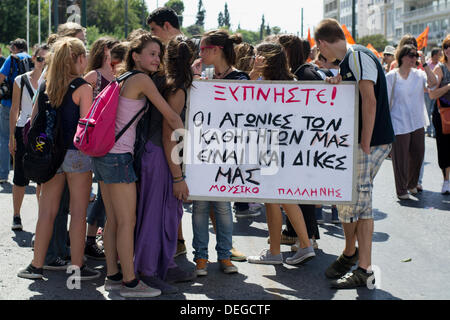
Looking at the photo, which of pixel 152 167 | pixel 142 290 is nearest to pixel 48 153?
pixel 152 167

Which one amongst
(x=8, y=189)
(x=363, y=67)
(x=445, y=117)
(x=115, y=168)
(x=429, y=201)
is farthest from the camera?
(x=8, y=189)

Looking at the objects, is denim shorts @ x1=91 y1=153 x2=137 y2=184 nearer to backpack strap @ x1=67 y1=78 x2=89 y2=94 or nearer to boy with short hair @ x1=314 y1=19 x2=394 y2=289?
backpack strap @ x1=67 y1=78 x2=89 y2=94

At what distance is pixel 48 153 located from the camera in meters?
5.32

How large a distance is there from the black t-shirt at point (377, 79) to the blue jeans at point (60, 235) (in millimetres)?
2602

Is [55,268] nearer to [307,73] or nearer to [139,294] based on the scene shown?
[139,294]

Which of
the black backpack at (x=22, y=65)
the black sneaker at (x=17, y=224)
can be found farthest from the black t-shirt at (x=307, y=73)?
the black backpack at (x=22, y=65)

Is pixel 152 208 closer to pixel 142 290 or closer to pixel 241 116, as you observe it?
pixel 142 290

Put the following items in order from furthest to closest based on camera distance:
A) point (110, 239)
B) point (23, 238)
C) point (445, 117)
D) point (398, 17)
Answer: point (398, 17)
point (445, 117)
point (23, 238)
point (110, 239)

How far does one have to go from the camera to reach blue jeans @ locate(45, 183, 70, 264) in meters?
5.90

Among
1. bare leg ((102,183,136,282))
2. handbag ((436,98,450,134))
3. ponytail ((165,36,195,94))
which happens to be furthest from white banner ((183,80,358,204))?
handbag ((436,98,450,134))

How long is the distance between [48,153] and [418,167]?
6209 mm

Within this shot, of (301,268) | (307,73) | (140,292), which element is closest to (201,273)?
(140,292)

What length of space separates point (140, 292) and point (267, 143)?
1.55m

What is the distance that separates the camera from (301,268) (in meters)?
5.97
